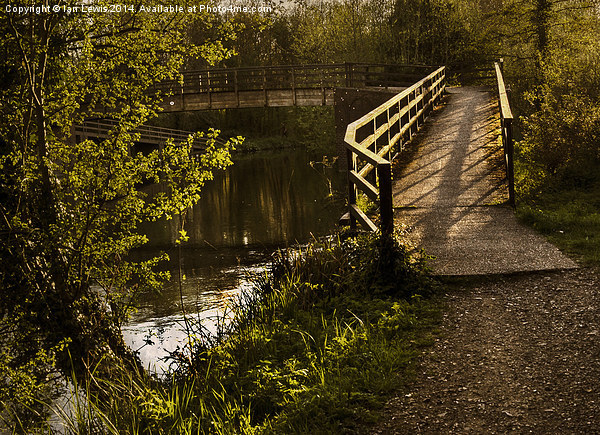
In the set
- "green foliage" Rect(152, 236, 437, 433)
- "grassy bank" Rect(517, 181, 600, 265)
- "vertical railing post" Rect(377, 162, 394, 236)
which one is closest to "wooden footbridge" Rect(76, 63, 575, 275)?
"vertical railing post" Rect(377, 162, 394, 236)

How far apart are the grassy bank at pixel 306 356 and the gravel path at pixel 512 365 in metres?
0.24

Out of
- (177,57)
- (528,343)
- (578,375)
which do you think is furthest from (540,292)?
(177,57)

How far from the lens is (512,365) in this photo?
5.09 meters

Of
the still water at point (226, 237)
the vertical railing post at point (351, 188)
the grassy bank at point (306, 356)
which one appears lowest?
the still water at point (226, 237)

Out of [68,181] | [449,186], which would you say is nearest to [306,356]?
[68,181]

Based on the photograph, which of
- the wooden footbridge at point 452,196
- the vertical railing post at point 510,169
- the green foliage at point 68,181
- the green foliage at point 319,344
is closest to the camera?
the green foliage at point 319,344

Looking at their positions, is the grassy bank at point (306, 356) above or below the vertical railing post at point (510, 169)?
below

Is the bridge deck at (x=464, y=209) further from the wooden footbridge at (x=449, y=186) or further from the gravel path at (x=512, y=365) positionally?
the gravel path at (x=512, y=365)

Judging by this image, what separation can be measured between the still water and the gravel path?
285 centimetres

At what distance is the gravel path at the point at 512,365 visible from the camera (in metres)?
4.37

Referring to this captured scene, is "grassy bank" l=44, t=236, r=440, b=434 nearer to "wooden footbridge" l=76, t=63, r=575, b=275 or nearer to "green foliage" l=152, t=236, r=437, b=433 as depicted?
"green foliage" l=152, t=236, r=437, b=433

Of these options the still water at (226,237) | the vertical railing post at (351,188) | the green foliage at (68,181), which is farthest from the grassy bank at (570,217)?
the green foliage at (68,181)

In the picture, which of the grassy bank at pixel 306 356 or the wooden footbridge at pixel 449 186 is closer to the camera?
the grassy bank at pixel 306 356

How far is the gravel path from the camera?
4.37 m
